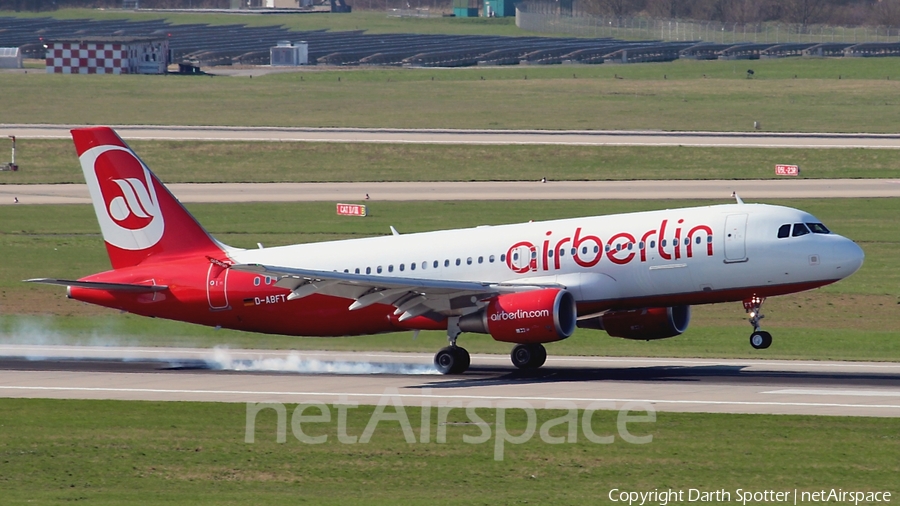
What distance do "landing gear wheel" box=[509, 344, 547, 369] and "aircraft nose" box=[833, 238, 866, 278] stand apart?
9.72m

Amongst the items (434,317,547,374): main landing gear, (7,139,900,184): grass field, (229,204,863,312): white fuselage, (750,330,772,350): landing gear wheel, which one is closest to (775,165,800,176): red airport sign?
(7,139,900,184): grass field

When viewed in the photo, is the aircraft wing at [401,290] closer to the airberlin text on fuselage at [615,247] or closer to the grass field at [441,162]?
the airberlin text on fuselage at [615,247]

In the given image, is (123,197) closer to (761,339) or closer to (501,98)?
(761,339)

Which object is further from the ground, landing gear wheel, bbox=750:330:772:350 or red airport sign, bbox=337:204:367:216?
landing gear wheel, bbox=750:330:772:350

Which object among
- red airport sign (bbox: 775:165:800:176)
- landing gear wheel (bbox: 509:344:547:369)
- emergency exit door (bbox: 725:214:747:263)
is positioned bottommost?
red airport sign (bbox: 775:165:800:176)

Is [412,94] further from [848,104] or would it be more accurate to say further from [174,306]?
[174,306]

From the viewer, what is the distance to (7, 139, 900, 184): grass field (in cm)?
9875

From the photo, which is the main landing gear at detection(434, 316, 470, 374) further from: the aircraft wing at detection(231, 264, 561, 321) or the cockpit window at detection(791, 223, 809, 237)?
the cockpit window at detection(791, 223, 809, 237)

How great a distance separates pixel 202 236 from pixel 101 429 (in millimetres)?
15247

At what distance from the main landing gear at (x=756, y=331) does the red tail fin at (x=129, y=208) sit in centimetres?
1825

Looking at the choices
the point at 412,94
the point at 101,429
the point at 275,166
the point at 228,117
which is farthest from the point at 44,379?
the point at 412,94

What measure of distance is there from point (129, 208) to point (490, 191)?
47.1 metres

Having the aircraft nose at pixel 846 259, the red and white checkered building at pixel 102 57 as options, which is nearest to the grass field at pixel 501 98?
the red and white checkered building at pixel 102 57

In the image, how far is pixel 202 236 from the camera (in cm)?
4631
